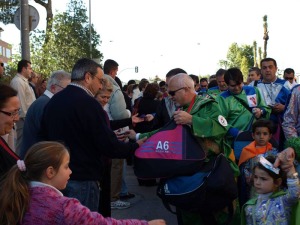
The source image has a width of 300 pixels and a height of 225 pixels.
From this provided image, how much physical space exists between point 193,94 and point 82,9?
71.0 feet

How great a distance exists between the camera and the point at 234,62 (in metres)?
79.1

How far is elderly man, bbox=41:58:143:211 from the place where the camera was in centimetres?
404

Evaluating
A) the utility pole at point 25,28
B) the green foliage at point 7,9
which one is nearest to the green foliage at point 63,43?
the green foliage at point 7,9

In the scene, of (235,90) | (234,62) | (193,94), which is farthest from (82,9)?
(234,62)

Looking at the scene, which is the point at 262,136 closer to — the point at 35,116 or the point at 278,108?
the point at 278,108

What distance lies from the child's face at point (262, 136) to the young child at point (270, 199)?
1.32 metres

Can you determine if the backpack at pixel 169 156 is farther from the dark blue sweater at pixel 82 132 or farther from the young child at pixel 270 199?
the young child at pixel 270 199

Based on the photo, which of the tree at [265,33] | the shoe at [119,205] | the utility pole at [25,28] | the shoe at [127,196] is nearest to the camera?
the shoe at [119,205]

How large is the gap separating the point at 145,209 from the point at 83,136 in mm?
3507

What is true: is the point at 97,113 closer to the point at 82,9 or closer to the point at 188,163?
the point at 188,163

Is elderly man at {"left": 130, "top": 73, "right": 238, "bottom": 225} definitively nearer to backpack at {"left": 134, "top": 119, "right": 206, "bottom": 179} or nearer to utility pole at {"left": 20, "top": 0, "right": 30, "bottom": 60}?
backpack at {"left": 134, "top": 119, "right": 206, "bottom": 179}

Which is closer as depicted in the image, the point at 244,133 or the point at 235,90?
the point at 244,133

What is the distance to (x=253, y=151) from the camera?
18.2 feet

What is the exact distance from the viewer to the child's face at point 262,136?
559 centimetres
